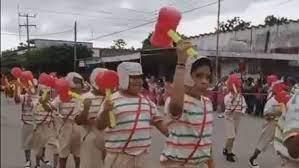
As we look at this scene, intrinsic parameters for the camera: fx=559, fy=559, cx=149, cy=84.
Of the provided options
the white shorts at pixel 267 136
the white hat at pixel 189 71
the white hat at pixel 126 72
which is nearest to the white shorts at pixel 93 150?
the white hat at pixel 126 72

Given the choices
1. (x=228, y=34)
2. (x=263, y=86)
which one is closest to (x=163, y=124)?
(x=263, y=86)

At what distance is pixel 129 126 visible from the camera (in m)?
4.97

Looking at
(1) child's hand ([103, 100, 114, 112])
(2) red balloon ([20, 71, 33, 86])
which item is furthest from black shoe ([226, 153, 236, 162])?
(1) child's hand ([103, 100, 114, 112])

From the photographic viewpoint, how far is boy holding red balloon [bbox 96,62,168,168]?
496 centimetres

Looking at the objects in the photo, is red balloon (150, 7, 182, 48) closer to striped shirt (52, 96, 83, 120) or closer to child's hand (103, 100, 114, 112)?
child's hand (103, 100, 114, 112)

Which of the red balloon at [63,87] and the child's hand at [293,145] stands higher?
the red balloon at [63,87]

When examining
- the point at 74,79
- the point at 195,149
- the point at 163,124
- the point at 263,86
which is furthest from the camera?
the point at 263,86

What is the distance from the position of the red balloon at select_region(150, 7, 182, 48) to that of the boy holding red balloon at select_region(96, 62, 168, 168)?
1384 mm

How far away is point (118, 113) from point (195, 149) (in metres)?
1.13

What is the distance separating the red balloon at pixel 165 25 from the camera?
11.7 ft

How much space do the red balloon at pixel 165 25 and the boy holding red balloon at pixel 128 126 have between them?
54.5 inches

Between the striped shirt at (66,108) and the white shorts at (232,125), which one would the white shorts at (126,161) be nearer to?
the striped shirt at (66,108)

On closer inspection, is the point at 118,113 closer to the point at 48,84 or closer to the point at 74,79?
the point at 74,79

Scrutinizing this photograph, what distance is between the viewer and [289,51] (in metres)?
29.6
